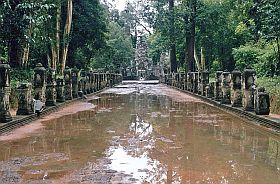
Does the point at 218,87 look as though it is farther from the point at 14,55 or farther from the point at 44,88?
the point at 14,55

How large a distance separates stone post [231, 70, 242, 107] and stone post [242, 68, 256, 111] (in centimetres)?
132

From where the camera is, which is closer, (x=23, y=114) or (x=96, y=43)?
(x=23, y=114)

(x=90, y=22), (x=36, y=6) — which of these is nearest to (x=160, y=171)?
(x=36, y=6)

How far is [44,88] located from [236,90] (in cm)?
752

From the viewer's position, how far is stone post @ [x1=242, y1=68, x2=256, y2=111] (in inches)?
554

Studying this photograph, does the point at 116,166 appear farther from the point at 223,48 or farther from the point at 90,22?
the point at 223,48

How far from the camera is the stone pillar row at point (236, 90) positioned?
42.1ft

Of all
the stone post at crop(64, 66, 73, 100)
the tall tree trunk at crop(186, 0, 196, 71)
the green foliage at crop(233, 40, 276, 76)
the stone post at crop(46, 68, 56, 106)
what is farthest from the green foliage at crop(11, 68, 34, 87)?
the tall tree trunk at crop(186, 0, 196, 71)

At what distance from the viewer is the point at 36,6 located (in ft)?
61.2

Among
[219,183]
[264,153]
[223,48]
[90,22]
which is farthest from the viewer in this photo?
[223,48]

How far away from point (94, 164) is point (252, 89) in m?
8.55

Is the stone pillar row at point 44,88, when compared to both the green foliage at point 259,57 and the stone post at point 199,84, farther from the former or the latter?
the green foliage at point 259,57

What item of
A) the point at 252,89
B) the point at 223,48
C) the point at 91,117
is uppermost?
the point at 223,48

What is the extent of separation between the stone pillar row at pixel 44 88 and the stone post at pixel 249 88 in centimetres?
741
